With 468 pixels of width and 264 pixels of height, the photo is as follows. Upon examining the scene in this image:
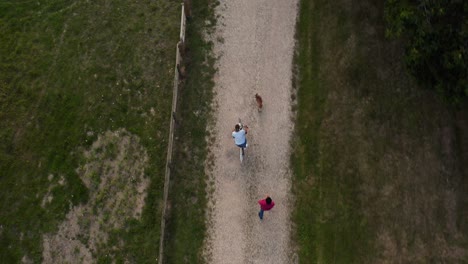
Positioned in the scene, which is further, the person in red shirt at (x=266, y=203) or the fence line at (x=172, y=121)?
the fence line at (x=172, y=121)

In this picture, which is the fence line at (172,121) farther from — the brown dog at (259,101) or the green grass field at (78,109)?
the brown dog at (259,101)

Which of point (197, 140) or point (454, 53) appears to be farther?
point (197, 140)

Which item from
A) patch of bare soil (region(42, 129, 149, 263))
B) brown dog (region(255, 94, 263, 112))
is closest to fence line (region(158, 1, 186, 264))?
patch of bare soil (region(42, 129, 149, 263))

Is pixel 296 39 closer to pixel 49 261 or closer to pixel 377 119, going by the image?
pixel 377 119

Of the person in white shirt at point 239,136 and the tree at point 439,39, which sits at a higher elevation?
the tree at point 439,39

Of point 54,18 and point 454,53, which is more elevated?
point 54,18

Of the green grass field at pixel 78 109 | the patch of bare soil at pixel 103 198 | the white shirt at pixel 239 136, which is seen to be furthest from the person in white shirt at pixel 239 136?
the patch of bare soil at pixel 103 198

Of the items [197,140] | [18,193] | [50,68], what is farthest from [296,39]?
[18,193]
